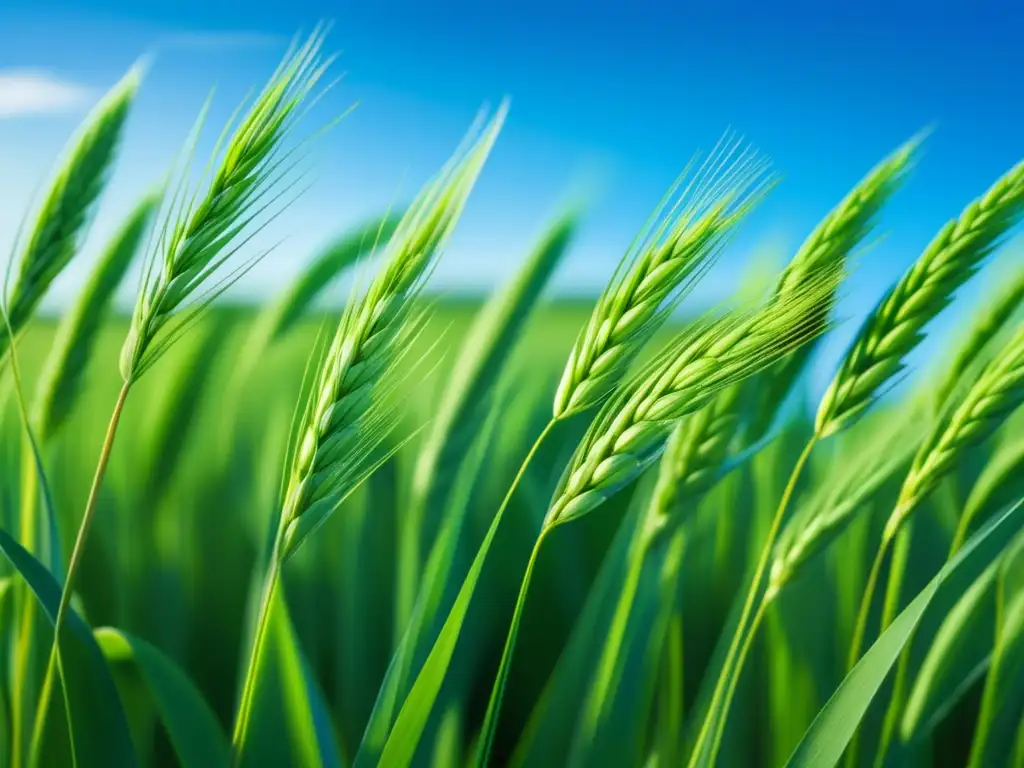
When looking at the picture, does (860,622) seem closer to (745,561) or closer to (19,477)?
(745,561)

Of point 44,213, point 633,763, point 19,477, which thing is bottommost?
point 633,763

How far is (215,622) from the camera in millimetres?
569

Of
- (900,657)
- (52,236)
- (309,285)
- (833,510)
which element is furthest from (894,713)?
(52,236)

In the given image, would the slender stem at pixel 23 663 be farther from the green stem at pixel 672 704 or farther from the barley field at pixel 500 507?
the green stem at pixel 672 704

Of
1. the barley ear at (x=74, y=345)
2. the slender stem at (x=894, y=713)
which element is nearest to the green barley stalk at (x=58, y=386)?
the barley ear at (x=74, y=345)

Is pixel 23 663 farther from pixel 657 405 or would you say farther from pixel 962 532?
pixel 962 532

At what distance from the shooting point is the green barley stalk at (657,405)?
1.03 feet

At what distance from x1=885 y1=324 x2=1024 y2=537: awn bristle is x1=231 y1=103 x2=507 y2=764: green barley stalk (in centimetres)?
22

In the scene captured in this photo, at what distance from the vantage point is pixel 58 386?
0.47 meters

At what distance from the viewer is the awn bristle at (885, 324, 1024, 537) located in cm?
37

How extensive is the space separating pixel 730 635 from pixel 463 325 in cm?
27

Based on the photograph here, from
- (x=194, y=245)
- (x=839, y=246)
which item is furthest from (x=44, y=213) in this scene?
(x=839, y=246)

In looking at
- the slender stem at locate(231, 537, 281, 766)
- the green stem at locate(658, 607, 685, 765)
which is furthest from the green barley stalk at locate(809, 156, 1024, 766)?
the slender stem at locate(231, 537, 281, 766)

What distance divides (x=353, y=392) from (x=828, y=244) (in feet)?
0.72
